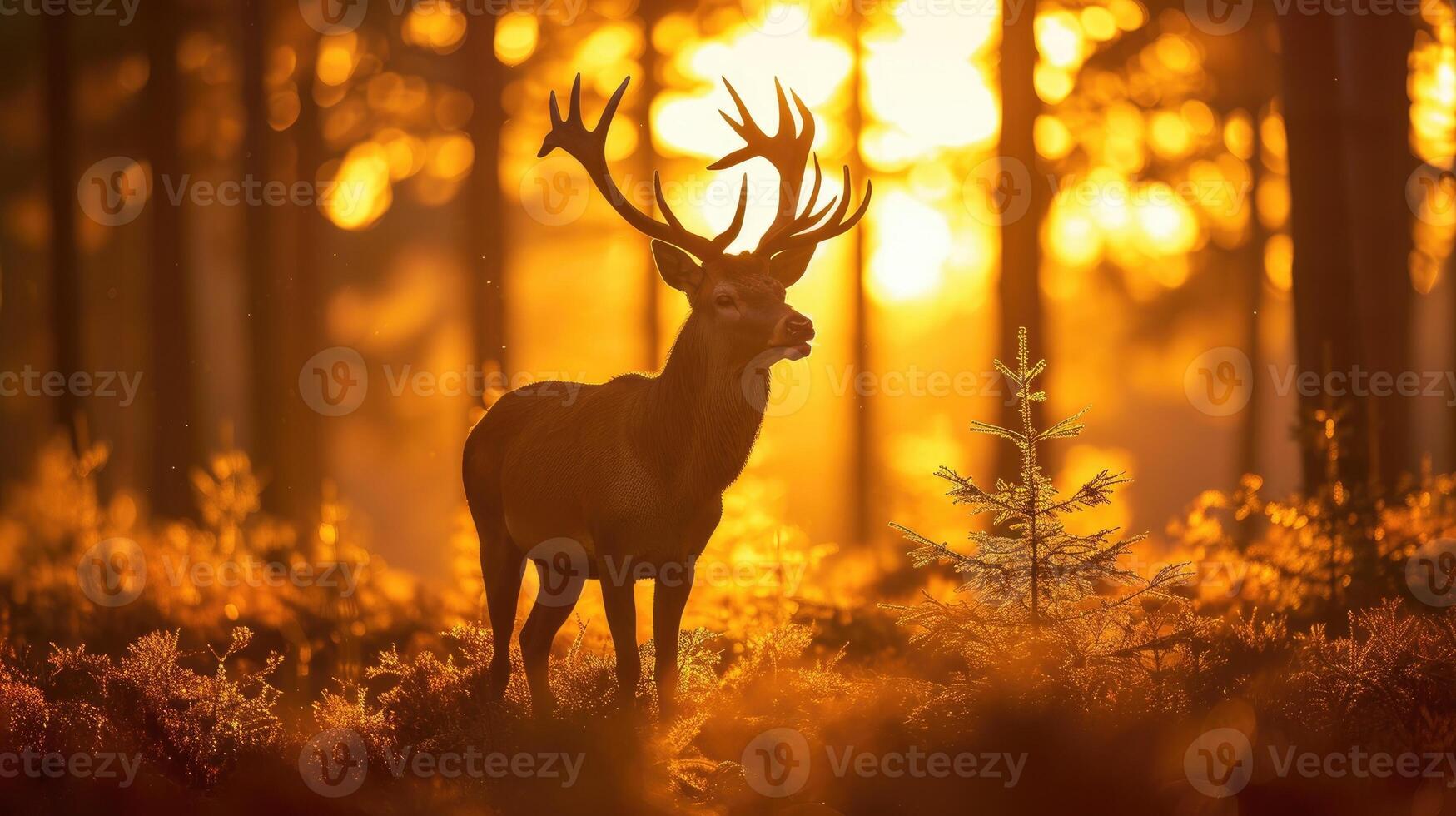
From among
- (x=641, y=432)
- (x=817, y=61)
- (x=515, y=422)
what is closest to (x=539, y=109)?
(x=817, y=61)

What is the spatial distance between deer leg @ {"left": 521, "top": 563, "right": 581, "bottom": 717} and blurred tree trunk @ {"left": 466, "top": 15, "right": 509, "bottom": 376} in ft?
12.5

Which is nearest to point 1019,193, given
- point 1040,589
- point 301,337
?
point 1040,589

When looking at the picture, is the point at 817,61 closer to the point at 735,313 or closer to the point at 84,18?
the point at 735,313

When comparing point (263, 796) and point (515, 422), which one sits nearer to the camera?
point (263, 796)

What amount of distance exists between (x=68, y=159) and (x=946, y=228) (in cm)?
736

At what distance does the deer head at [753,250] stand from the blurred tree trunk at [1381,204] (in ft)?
15.1

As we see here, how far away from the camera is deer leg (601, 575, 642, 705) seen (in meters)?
4.83

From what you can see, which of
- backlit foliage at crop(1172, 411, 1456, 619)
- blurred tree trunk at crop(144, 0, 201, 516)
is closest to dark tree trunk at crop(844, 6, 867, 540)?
backlit foliage at crop(1172, 411, 1456, 619)

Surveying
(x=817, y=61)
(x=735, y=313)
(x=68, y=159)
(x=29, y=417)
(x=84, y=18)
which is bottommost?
(x=29, y=417)

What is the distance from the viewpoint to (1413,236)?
28.2 ft

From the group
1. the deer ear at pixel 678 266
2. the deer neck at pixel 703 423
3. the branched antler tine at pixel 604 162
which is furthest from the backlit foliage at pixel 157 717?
the branched antler tine at pixel 604 162

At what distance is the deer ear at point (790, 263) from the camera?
5.27m

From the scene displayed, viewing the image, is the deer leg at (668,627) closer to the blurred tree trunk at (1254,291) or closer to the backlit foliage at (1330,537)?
the backlit foliage at (1330,537)

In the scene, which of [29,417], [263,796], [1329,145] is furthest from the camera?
[29,417]
